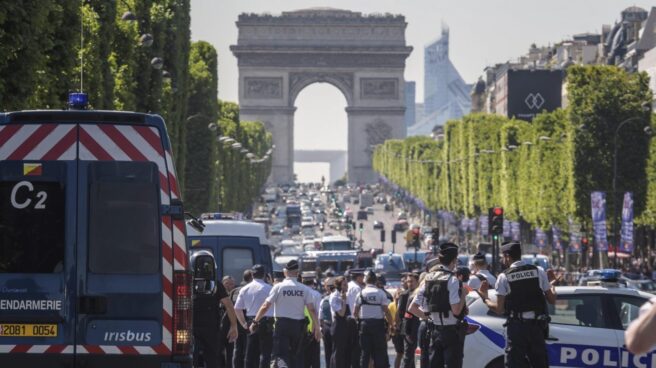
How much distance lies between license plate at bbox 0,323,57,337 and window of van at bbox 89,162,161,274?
0.55m

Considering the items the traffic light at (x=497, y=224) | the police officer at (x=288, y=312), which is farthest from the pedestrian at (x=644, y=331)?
the traffic light at (x=497, y=224)

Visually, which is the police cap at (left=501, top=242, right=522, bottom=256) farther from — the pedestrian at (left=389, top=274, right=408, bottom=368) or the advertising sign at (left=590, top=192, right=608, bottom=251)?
the advertising sign at (left=590, top=192, right=608, bottom=251)

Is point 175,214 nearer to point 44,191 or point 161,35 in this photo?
point 44,191

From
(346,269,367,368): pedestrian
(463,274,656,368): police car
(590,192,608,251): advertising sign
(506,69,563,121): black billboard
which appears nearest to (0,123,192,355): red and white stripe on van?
(463,274,656,368): police car

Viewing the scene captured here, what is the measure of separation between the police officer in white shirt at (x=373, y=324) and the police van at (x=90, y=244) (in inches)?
410

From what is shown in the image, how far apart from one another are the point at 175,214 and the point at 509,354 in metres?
4.77

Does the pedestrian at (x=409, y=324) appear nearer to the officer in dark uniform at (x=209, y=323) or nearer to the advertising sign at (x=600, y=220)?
the officer in dark uniform at (x=209, y=323)

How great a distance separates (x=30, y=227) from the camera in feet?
47.5

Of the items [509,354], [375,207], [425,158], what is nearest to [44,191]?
[509,354]

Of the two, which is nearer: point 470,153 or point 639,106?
point 639,106

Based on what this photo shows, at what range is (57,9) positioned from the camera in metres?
26.2

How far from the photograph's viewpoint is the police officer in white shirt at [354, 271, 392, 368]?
25109 millimetres

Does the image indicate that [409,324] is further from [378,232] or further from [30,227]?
[378,232]

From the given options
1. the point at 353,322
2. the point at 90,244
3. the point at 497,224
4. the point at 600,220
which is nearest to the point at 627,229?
the point at 600,220
